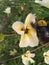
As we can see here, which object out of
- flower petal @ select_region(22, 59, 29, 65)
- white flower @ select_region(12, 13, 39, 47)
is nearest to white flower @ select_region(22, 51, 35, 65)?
flower petal @ select_region(22, 59, 29, 65)

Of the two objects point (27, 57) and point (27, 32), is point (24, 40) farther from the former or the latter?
point (27, 57)

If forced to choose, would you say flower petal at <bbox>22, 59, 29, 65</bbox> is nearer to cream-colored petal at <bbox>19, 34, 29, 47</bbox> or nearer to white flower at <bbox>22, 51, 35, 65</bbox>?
white flower at <bbox>22, 51, 35, 65</bbox>

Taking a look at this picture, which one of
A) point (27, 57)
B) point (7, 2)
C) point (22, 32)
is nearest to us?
point (22, 32)

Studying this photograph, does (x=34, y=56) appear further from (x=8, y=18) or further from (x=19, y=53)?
(x=8, y=18)

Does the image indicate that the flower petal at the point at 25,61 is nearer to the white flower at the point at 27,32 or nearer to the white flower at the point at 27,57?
the white flower at the point at 27,57

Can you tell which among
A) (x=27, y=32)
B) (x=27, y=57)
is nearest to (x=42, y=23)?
(x=27, y=32)

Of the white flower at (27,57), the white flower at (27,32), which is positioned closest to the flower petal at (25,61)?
the white flower at (27,57)

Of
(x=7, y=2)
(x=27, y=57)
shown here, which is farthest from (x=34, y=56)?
(x=7, y=2)

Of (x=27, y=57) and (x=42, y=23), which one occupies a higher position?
(x=42, y=23)
